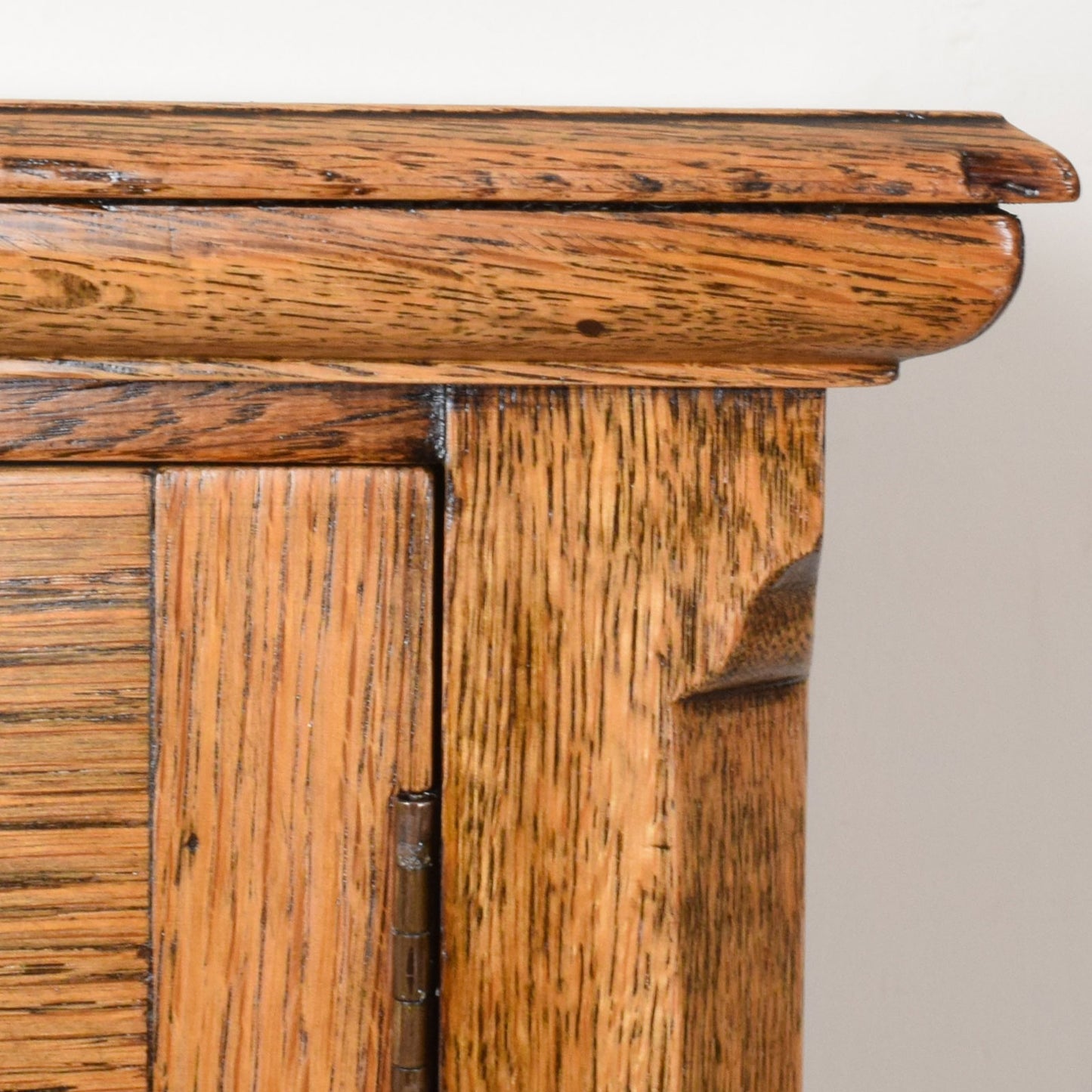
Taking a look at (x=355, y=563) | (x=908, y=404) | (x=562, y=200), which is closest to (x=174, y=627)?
(x=355, y=563)

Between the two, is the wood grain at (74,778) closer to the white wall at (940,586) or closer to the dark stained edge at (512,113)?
the dark stained edge at (512,113)

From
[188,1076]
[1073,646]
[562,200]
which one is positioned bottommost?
[188,1076]

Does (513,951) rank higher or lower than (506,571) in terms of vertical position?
lower

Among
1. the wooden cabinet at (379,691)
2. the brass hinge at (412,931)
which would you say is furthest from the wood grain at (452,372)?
the brass hinge at (412,931)

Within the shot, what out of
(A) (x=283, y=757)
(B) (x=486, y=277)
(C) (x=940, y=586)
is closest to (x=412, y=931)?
(A) (x=283, y=757)

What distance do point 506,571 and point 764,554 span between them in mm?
71

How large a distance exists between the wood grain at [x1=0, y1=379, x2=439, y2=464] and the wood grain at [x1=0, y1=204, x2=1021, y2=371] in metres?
0.02

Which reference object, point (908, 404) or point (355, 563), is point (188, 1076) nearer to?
point (355, 563)

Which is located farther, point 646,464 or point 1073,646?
point 1073,646

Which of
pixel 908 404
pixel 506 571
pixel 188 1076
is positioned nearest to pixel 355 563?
pixel 506 571

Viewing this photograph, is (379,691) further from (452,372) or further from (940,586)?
(940,586)

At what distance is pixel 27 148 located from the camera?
0.27 meters

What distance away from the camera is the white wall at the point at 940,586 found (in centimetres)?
66

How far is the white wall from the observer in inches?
25.8
